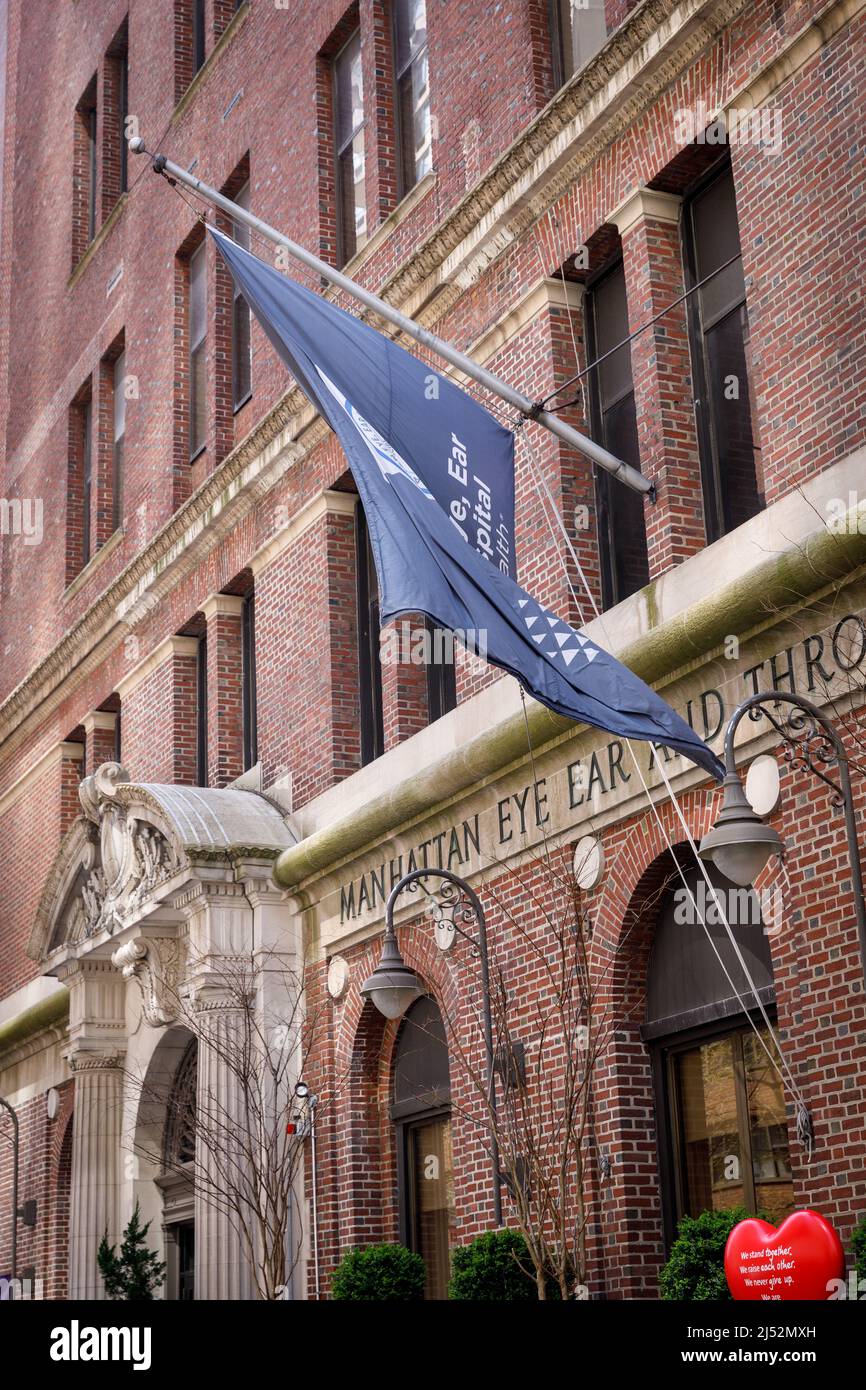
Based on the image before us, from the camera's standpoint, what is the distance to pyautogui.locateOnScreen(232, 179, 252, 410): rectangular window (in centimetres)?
2220

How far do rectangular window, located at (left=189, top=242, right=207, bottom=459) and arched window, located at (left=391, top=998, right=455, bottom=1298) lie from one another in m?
9.57

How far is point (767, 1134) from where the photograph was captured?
1190 centimetres

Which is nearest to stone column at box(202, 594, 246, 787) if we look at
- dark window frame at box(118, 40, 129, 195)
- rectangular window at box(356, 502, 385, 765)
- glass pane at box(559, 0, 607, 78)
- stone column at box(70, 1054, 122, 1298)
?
rectangular window at box(356, 502, 385, 765)

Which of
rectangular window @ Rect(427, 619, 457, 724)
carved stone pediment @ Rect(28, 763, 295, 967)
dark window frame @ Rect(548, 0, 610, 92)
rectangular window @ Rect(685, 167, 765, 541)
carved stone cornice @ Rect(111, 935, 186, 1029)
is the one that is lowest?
carved stone cornice @ Rect(111, 935, 186, 1029)

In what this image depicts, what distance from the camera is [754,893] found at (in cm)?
1184

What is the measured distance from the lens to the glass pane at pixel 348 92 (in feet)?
65.8

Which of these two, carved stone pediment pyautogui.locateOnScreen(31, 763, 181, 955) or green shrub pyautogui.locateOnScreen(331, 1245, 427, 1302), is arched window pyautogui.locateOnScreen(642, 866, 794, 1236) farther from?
carved stone pediment pyautogui.locateOnScreen(31, 763, 181, 955)

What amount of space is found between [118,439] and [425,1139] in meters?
13.8

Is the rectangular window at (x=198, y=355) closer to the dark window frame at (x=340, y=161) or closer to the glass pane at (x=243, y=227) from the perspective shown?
the glass pane at (x=243, y=227)

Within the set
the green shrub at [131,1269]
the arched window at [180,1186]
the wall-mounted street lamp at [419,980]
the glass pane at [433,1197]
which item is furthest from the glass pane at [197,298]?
the glass pane at [433,1197]

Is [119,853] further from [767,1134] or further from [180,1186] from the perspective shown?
[767,1134]

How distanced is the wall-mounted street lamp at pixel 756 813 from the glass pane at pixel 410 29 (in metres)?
10.1

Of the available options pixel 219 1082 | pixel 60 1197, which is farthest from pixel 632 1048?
pixel 60 1197
